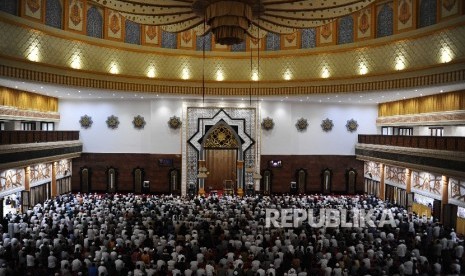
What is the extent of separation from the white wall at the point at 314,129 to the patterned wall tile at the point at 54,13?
37.7 feet

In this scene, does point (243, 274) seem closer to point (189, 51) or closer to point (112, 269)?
point (112, 269)

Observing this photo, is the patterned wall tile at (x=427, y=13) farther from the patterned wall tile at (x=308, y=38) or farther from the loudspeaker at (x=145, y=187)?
the loudspeaker at (x=145, y=187)

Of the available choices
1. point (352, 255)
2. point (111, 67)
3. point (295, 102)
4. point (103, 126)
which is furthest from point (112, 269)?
point (295, 102)

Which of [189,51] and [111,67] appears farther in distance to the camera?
[189,51]

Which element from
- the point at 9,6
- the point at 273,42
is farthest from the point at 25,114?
the point at 273,42

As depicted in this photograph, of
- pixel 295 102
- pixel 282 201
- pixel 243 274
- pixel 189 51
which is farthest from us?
pixel 295 102

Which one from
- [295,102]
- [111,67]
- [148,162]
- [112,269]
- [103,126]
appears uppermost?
[111,67]

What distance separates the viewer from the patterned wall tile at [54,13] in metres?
16.6

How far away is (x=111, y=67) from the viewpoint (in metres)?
19.0

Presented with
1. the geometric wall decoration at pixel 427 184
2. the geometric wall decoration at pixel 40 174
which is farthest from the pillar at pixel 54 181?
the geometric wall decoration at pixel 427 184

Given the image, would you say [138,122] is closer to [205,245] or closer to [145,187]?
[145,187]

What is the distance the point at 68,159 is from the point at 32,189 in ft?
12.2

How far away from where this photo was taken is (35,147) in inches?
639

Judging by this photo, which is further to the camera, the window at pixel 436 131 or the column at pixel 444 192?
the window at pixel 436 131
